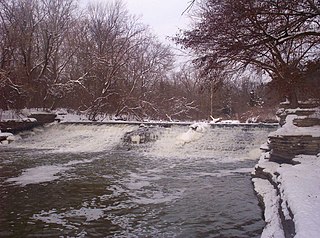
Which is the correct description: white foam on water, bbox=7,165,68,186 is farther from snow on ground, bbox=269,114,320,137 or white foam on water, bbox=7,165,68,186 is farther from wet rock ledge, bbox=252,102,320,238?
snow on ground, bbox=269,114,320,137

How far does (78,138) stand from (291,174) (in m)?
12.6

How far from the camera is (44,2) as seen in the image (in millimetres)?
27297

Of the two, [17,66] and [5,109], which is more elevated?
[17,66]

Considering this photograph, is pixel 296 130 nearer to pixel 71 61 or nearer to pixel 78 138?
pixel 78 138

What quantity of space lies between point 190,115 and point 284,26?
25.3 metres

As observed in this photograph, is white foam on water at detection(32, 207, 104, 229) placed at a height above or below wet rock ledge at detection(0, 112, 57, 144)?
below

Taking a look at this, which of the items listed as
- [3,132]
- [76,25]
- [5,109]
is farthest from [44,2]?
[3,132]

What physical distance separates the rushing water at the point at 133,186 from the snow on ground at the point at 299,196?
1.29 ft

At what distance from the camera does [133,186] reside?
362 inches

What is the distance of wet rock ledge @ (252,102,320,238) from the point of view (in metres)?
4.48

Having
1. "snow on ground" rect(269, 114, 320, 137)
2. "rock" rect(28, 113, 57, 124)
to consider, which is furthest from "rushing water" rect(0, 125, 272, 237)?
"rock" rect(28, 113, 57, 124)

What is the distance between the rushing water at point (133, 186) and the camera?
6215 mm

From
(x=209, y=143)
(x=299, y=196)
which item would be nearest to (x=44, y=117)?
(x=209, y=143)

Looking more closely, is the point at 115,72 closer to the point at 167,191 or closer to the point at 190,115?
the point at 190,115
